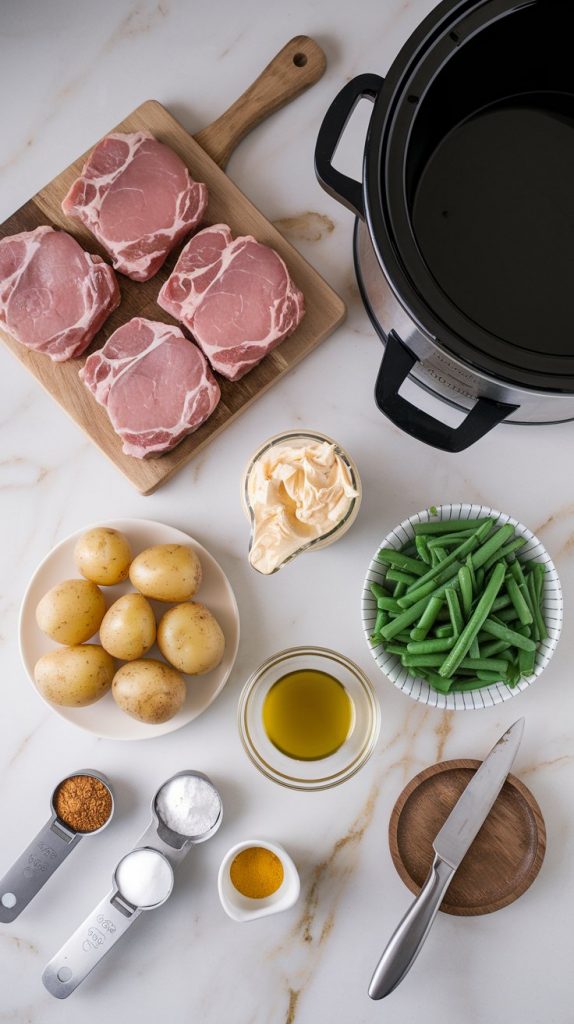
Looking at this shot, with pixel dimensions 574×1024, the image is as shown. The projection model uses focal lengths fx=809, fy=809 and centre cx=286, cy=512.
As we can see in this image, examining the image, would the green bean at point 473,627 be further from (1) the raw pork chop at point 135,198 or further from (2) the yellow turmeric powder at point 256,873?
(1) the raw pork chop at point 135,198

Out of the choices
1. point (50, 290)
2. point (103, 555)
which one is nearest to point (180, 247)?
point (50, 290)

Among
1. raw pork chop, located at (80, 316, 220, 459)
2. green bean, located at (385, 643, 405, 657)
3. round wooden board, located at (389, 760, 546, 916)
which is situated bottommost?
round wooden board, located at (389, 760, 546, 916)

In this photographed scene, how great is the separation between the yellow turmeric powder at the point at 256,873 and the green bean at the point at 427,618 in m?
0.42

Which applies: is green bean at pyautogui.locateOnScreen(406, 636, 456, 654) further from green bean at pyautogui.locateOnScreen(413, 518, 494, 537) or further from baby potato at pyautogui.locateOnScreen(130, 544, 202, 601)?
baby potato at pyautogui.locateOnScreen(130, 544, 202, 601)

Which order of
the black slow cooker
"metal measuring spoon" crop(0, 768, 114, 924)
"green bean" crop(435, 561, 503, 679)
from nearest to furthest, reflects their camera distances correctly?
the black slow cooker < "green bean" crop(435, 561, 503, 679) < "metal measuring spoon" crop(0, 768, 114, 924)

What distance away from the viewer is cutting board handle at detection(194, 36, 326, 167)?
4.33 feet

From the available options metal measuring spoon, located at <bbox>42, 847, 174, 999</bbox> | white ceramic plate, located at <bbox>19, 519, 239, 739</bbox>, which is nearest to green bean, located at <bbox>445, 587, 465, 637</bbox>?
white ceramic plate, located at <bbox>19, 519, 239, 739</bbox>

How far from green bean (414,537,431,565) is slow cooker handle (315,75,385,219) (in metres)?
0.47

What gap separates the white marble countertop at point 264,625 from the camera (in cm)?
130

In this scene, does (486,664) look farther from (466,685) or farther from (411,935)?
(411,935)

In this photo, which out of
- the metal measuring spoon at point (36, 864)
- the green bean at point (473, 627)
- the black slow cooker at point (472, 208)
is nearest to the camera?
the black slow cooker at point (472, 208)

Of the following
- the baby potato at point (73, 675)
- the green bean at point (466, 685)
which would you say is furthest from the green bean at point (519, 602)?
the baby potato at point (73, 675)

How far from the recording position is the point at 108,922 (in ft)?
4.10

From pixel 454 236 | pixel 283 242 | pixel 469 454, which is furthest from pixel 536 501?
pixel 283 242
